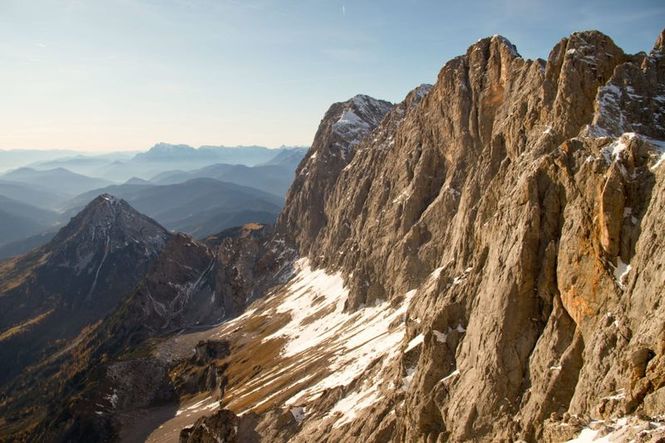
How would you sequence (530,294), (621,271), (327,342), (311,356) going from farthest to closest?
(327,342), (311,356), (530,294), (621,271)

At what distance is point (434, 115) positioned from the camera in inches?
5531

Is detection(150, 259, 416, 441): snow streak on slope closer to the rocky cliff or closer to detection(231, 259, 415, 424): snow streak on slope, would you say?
detection(231, 259, 415, 424): snow streak on slope

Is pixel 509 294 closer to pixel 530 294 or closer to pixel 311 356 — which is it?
pixel 530 294

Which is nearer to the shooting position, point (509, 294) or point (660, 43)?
point (509, 294)

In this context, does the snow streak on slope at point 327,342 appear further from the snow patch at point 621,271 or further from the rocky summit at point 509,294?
the snow patch at point 621,271

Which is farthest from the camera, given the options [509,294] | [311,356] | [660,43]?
[311,356]

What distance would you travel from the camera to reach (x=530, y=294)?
48219 mm

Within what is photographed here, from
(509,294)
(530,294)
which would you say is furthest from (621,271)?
(509,294)

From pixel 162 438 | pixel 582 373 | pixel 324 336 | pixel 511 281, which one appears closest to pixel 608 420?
pixel 582 373

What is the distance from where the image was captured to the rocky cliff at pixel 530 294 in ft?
119

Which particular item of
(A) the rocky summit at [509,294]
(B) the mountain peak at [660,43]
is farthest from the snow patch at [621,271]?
(B) the mountain peak at [660,43]

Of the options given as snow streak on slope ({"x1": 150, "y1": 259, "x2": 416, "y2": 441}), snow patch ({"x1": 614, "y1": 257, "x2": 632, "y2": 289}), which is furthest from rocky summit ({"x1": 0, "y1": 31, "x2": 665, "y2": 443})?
snow streak on slope ({"x1": 150, "y1": 259, "x2": 416, "y2": 441})

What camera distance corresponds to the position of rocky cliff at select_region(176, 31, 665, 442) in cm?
3628

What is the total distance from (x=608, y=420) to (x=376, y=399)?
4736 centimetres
